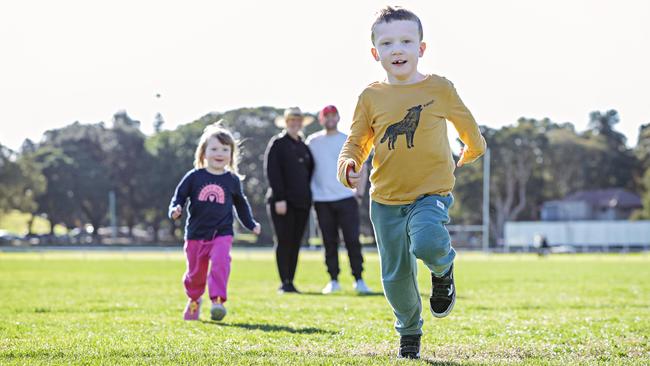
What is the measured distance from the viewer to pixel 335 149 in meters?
10.4

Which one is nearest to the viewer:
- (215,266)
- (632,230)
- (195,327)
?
(195,327)

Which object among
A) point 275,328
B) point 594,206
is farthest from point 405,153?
point 594,206

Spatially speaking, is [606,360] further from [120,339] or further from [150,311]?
[150,311]

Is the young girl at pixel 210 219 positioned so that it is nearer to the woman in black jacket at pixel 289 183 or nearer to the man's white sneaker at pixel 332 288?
the woman in black jacket at pixel 289 183

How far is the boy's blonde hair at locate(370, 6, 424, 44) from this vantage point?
4.61 meters

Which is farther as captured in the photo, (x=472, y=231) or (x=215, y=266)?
(x=472, y=231)

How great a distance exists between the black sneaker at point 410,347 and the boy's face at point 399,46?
1.42m

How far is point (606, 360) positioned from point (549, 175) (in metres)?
76.1

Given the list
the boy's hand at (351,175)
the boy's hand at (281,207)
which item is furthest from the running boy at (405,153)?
the boy's hand at (281,207)

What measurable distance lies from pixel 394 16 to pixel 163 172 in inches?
2630

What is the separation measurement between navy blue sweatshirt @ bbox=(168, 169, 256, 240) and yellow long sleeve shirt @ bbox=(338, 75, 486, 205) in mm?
2709

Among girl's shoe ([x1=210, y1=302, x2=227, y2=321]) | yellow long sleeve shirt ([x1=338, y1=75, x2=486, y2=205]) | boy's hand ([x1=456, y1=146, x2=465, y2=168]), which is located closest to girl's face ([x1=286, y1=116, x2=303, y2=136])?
girl's shoe ([x1=210, y1=302, x2=227, y2=321])

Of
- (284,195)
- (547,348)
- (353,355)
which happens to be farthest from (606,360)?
(284,195)

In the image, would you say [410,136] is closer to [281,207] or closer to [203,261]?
[203,261]
